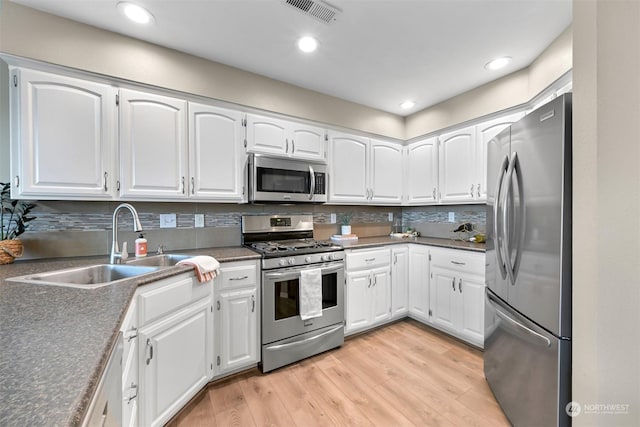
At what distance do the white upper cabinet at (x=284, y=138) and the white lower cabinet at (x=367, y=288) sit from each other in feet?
3.67

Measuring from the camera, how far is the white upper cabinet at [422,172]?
119 inches

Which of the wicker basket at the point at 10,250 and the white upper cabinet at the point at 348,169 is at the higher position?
the white upper cabinet at the point at 348,169

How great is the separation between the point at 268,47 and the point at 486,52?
175 centimetres

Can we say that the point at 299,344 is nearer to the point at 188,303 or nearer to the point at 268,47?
the point at 188,303

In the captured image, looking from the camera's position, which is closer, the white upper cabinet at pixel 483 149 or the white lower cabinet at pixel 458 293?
the white lower cabinet at pixel 458 293

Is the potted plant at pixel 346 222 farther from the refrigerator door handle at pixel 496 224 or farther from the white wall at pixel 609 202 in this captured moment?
the white wall at pixel 609 202

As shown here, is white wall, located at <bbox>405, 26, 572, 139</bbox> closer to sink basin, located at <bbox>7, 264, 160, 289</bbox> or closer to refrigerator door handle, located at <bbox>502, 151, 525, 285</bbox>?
refrigerator door handle, located at <bbox>502, 151, 525, 285</bbox>

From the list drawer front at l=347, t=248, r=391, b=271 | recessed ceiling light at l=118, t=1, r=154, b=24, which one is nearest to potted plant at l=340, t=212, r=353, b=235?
drawer front at l=347, t=248, r=391, b=271

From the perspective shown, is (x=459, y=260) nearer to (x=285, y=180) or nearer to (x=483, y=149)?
(x=483, y=149)

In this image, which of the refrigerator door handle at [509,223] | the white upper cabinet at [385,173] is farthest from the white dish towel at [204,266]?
the white upper cabinet at [385,173]

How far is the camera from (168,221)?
2.16 m

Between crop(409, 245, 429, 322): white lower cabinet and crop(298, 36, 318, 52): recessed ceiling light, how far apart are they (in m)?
2.20

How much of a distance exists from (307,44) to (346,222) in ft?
6.28

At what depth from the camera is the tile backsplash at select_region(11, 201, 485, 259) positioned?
178 centimetres
